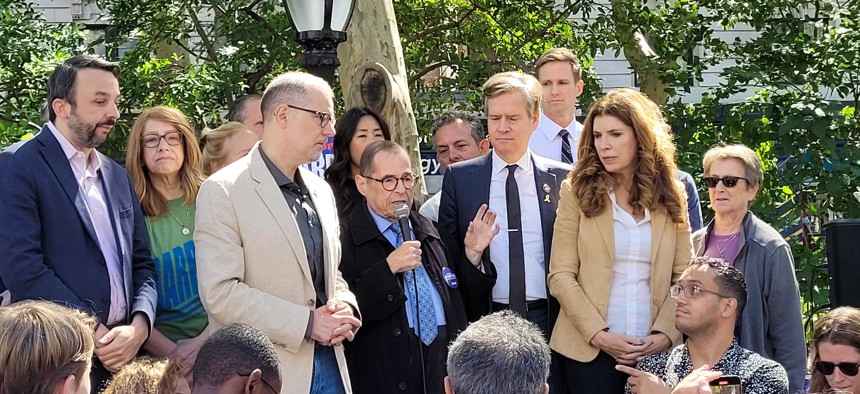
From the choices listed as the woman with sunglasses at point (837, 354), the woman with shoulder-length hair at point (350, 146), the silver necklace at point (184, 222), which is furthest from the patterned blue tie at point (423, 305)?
the woman with sunglasses at point (837, 354)

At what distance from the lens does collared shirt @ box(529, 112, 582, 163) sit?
7.14m

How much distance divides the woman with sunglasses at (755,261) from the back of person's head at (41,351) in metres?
3.68

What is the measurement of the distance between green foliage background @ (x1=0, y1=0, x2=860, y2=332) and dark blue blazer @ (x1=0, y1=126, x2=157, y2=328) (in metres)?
5.34

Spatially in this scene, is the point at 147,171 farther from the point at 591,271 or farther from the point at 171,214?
the point at 591,271

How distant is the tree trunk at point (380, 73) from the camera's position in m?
8.27

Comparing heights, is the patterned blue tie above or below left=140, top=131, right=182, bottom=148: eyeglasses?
below

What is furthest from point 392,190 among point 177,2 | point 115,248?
point 177,2

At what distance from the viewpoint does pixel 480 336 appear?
3422 mm

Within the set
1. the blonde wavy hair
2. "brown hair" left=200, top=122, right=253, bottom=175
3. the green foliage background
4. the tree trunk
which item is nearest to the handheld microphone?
the blonde wavy hair

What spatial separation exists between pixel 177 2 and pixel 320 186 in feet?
29.8

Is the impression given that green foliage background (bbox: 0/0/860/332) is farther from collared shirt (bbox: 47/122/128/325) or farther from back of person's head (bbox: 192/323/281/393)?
back of person's head (bbox: 192/323/281/393)

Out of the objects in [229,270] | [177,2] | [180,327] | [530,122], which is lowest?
[180,327]

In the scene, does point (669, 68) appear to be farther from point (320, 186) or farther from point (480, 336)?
point (480, 336)

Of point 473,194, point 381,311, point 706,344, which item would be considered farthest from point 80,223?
point 706,344
